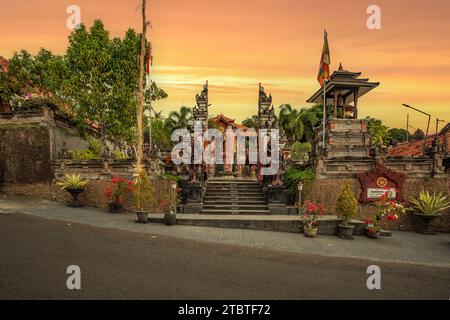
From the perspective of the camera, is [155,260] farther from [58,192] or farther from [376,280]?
[58,192]

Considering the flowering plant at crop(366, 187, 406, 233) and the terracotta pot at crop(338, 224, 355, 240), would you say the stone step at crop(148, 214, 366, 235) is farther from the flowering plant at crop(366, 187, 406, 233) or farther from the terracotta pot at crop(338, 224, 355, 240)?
the terracotta pot at crop(338, 224, 355, 240)

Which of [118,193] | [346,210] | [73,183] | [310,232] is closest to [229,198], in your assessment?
[310,232]

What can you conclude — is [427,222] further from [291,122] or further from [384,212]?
[291,122]

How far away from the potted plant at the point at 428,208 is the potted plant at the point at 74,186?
661 inches

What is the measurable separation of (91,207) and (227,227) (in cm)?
828

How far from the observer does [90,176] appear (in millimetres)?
17297

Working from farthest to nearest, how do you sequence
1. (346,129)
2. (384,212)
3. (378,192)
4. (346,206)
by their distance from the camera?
1. (346,129)
2. (378,192)
3. (384,212)
4. (346,206)

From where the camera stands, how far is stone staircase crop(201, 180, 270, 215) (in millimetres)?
15523

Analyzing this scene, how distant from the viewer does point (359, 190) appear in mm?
15602

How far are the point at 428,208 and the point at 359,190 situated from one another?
3112 mm

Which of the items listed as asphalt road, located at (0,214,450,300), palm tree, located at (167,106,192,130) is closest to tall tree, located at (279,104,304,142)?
palm tree, located at (167,106,192,130)

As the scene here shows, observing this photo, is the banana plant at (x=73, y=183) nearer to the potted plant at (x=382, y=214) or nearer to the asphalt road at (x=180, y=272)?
the asphalt road at (x=180, y=272)

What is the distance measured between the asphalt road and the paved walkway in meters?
0.86

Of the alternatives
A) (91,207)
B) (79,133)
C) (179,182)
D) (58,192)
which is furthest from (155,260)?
(79,133)
